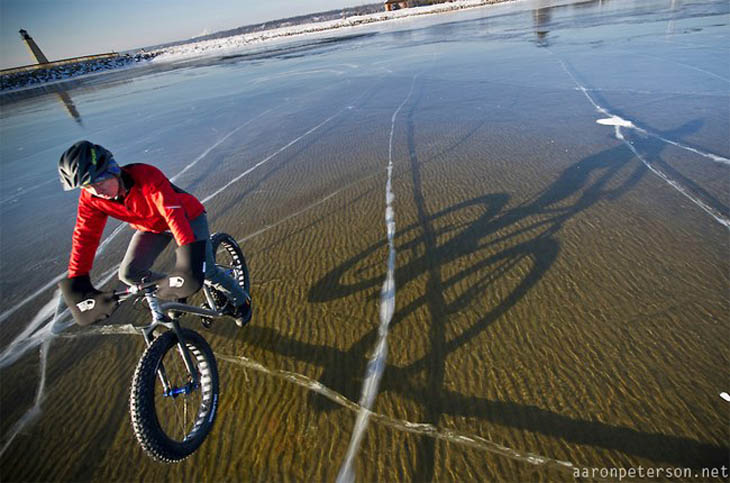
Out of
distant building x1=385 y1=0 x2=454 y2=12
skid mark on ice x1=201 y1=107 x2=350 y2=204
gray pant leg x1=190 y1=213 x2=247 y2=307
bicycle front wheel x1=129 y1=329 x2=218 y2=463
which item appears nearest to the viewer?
bicycle front wheel x1=129 y1=329 x2=218 y2=463

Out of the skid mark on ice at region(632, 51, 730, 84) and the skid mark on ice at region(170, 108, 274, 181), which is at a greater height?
the skid mark on ice at region(170, 108, 274, 181)

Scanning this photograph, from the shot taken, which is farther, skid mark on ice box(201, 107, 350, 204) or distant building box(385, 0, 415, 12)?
distant building box(385, 0, 415, 12)

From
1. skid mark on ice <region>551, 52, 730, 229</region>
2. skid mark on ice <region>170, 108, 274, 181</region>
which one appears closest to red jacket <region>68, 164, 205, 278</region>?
skid mark on ice <region>170, 108, 274, 181</region>

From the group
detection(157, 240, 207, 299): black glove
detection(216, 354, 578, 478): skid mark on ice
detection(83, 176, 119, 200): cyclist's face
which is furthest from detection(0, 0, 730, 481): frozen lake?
detection(83, 176, 119, 200): cyclist's face

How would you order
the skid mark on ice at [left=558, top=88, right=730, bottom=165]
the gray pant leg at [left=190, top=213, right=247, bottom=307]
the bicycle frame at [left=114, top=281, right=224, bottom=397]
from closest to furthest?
1. the bicycle frame at [left=114, top=281, right=224, bottom=397]
2. the gray pant leg at [left=190, top=213, right=247, bottom=307]
3. the skid mark on ice at [left=558, top=88, right=730, bottom=165]

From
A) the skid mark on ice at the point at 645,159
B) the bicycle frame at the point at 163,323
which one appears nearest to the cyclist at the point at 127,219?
the bicycle frame at the point at 163,323

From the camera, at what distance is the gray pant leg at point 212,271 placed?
361cm

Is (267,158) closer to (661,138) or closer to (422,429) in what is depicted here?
(422,429)

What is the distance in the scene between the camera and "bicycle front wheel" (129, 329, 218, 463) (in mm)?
2535

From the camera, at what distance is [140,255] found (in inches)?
140

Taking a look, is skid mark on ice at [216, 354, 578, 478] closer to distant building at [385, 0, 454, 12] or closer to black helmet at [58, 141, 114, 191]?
black helmet at [58, 141, 114, 191]

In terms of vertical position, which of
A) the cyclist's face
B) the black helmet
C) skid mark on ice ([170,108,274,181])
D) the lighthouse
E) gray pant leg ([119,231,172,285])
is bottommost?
skid mark on ice ([170,108,274,181])

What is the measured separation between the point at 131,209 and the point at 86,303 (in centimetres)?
93

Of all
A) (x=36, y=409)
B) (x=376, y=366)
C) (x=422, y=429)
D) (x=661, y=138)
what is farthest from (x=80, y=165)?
(x=661, y=138)
